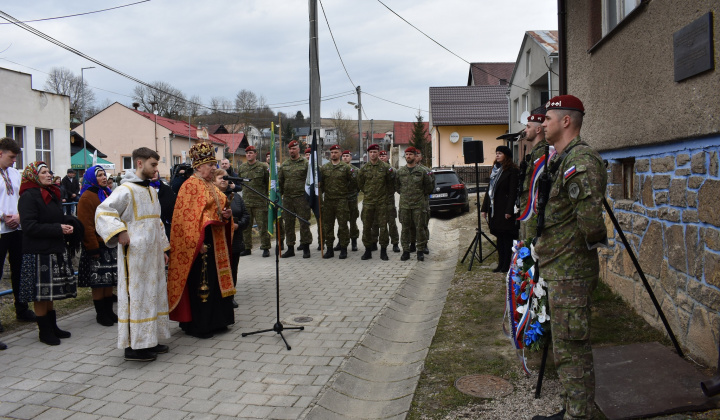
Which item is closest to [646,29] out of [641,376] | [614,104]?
[614,104]

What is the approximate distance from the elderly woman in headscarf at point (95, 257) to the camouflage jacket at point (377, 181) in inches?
200

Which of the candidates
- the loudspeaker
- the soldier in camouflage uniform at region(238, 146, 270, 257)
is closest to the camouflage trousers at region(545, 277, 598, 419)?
the loudspeaker

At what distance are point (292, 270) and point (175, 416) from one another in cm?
550

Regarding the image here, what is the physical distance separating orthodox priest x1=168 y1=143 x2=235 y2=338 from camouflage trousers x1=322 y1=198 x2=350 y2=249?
466cm

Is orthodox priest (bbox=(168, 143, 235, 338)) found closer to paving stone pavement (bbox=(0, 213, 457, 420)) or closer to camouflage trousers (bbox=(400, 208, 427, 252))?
paving stone pavement (bbox=(0, 213, 457, 420))

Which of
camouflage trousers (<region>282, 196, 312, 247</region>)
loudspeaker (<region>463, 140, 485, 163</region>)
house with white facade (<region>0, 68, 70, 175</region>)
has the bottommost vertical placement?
Result: camouflage trousers (<region>282, 196, 312, 247</region>)

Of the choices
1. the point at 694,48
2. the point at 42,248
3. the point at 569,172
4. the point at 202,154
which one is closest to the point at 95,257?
the point at 42,248

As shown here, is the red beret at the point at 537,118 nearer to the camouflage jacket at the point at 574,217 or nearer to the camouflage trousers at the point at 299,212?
the camouflage jacket at the point at 574,217

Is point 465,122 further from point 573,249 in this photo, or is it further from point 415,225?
point 573,249

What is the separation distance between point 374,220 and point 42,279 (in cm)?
607

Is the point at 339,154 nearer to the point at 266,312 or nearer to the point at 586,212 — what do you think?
the point at 266,312

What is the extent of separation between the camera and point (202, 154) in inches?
224

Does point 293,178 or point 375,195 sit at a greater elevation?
point 293,178

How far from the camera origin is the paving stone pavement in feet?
12.9
